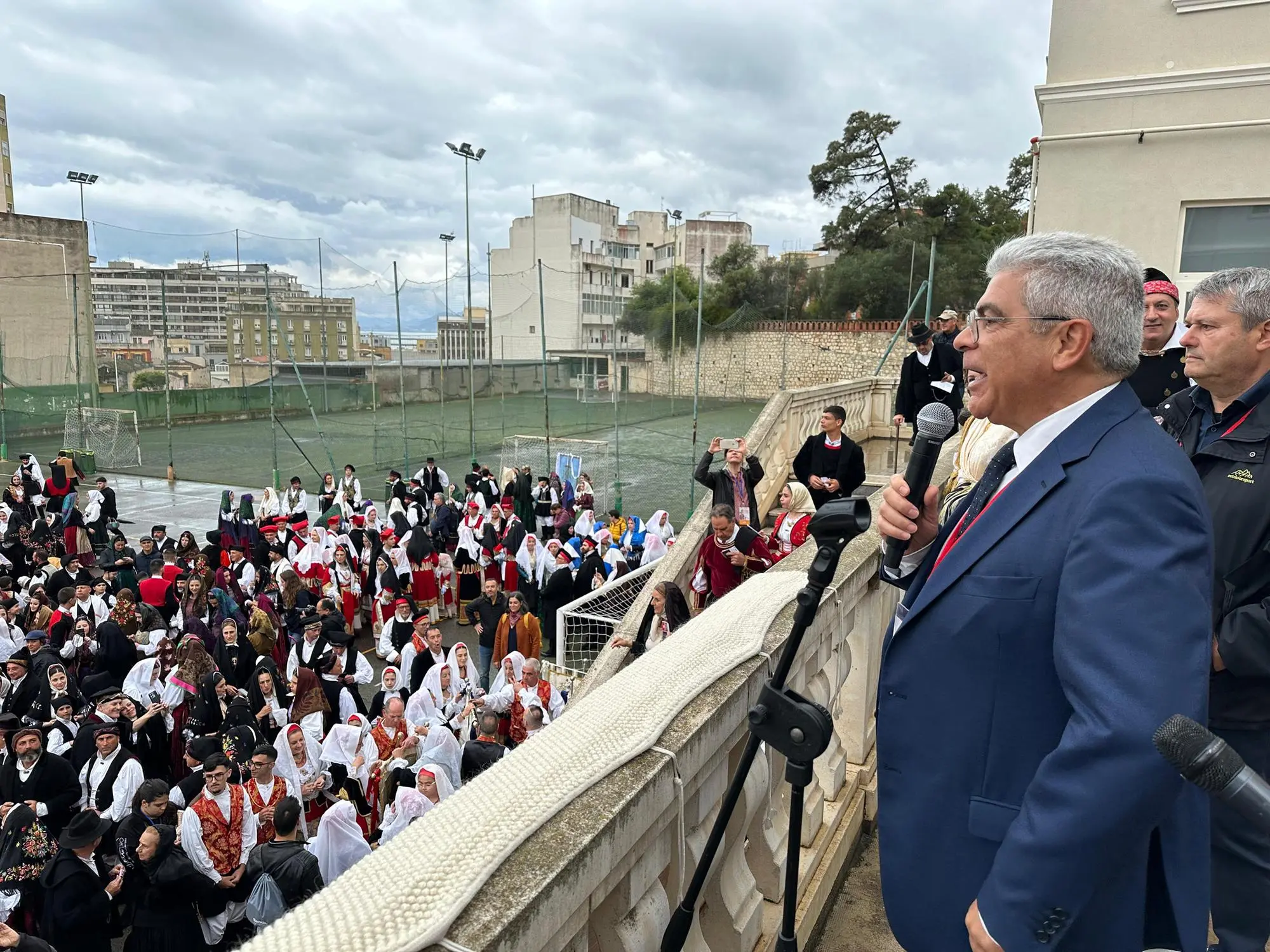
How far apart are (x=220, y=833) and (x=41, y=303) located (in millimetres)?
34321

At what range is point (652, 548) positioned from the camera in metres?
12.5

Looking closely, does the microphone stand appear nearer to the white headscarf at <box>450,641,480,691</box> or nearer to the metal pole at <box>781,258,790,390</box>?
the white headscarf at <box>450,641,480,691</box>

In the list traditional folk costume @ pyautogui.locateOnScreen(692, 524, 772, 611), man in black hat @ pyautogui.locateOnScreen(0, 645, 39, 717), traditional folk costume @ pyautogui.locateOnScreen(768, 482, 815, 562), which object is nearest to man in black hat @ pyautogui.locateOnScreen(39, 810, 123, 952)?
man in black hat @ pyautogui.locateOnScreen(0, 645, 39, 717)

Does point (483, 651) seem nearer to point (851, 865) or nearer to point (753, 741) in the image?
point (851, 865)

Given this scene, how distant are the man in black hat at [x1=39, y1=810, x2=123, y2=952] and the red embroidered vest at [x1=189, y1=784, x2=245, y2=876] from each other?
657 mm

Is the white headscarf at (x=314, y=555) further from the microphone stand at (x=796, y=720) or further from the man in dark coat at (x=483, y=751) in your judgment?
the microphone stand at (x=796, y=720)

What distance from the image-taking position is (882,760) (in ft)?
4.87

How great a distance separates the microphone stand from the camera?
56.0 inches

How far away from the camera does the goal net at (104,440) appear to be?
2570 cm

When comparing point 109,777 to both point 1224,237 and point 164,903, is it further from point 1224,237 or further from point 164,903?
point 1224,237

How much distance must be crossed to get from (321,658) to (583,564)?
12.9 feet

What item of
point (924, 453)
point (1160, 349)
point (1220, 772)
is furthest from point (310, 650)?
point (1220, 772)

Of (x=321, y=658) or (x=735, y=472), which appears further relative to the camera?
(x=321, y=658)

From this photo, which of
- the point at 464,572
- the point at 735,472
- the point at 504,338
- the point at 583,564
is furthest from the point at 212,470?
the point at 735,472
